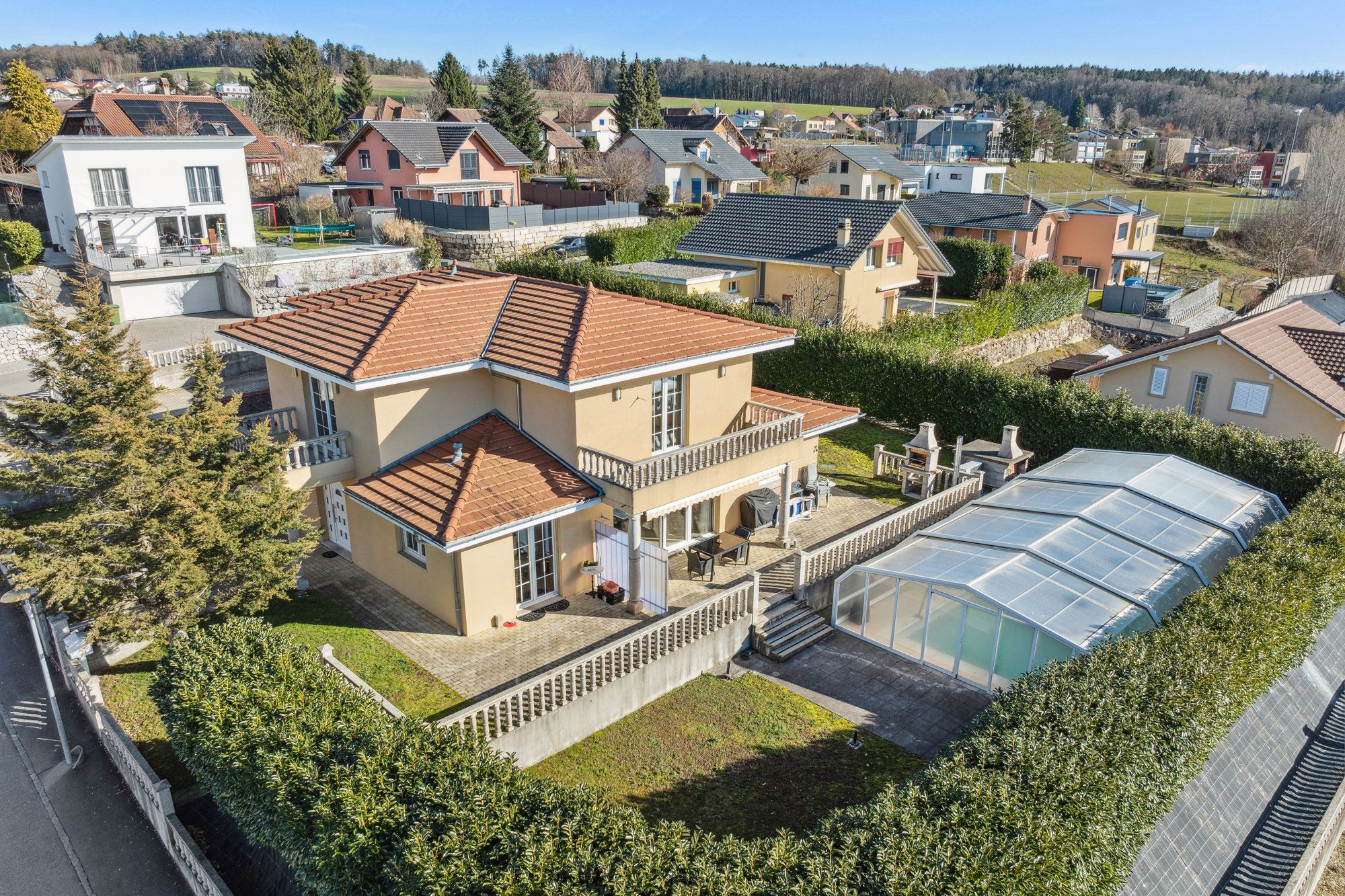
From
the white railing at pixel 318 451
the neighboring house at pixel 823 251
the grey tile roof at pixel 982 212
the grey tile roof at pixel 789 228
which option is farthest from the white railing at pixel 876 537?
the grey tile roof at pixel 982 212

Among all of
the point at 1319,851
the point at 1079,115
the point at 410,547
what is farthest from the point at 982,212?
the point at 1079,115

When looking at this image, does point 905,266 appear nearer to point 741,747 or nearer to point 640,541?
point 640,541

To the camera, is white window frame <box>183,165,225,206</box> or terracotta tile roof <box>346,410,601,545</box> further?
white window frame <box>183,165,225,206</box>

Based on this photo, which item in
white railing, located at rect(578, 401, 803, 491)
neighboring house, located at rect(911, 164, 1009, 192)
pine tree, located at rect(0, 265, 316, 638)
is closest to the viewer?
pine tree, located at rect(0, 265, 316, 638)

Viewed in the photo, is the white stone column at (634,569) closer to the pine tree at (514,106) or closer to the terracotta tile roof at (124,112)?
the terracotta tile roof at (124,112)

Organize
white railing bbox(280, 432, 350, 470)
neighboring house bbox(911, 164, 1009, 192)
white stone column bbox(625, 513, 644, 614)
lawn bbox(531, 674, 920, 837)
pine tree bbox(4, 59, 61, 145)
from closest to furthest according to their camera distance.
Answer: lawn bbox(531, 674, 920, 837)
white stone column bbox(625, 513, 644, 614)
white railing bbox(280, 432, 350, 470)
pine tree bbox(4, 59, 61, 145)
neighboring house bbox(911, 164, 1009, 192)

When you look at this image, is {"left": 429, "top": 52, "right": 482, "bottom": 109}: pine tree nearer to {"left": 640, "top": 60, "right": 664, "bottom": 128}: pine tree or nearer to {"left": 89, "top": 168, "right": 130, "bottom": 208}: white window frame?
{"left": 640, "top": 60, "right": 664, "bottom": 128}: pine tree

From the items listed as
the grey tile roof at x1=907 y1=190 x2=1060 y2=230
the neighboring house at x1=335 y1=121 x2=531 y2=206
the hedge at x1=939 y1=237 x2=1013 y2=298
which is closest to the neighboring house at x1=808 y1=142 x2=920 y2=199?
the grey tile roof at x1=907 y1=190 x2=1060 y2=230
